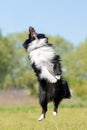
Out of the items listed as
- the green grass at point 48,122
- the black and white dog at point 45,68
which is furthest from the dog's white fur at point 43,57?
the green grass at point 48,122

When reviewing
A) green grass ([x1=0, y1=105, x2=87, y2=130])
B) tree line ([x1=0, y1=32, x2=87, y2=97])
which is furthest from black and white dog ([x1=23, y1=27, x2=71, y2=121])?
tree line ([x1=0, y1=32, x2=87, y2=97])

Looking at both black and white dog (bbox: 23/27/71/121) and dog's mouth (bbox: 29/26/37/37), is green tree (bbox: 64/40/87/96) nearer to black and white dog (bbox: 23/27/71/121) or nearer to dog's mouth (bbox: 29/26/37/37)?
black and white dog (bbox: 23/27/71/121)

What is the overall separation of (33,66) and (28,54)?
6.9 inches

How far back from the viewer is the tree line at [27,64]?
8225 centimetres

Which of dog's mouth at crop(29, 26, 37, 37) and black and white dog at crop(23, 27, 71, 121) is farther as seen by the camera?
black and white dog at crop(23, 27, 71, 121)

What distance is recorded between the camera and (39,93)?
6.70 m

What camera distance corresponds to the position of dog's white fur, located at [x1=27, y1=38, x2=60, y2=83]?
21.1 ft

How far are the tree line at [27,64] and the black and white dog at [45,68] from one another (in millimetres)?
72719

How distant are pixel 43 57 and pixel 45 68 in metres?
0.14

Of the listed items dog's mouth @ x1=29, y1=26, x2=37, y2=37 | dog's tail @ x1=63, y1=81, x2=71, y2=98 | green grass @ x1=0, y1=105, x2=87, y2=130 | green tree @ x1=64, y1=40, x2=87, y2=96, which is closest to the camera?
dog's mouth @ x1=29, y1=26, x2=37, y2=37

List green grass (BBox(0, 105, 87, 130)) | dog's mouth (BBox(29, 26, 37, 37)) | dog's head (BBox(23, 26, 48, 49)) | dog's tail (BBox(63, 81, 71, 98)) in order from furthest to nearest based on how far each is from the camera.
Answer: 1. green grass (BBox(0, 105, 87, 130))
2. dog's tail (BBox(63, 81, 71, 98))
3. dog's head (BBox(23, 26, 48, 49))
4. dog's mouth (BBox(29, 26, 37, 37))

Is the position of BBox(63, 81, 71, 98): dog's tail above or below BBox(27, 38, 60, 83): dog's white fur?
below

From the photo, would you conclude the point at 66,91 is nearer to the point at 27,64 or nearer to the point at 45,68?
the point at 45,68

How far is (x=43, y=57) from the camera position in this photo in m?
6.48
